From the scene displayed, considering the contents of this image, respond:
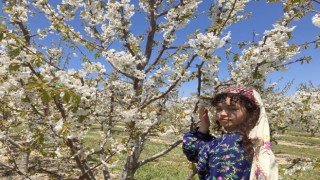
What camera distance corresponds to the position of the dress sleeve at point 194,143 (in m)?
2.70

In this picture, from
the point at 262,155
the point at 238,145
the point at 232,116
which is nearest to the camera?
the point at 262,155

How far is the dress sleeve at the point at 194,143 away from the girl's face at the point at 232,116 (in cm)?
26

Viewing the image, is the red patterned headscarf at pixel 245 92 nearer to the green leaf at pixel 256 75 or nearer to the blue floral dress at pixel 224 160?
the blue floral dress at pixel 224 160

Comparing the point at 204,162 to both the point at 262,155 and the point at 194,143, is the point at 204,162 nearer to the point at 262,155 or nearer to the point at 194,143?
the point at 194,143

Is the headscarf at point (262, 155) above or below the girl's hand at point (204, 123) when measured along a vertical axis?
below

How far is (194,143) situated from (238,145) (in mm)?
433

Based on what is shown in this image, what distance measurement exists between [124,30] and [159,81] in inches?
33.7

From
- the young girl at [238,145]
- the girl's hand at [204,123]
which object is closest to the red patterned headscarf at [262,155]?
the young girl at [238,145]

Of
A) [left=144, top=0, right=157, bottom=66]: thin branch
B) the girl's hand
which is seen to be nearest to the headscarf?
the girl's hand

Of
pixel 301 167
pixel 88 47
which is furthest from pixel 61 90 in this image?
pixel 301 167

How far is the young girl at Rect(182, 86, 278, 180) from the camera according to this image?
2307 millimetres

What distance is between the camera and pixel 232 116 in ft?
8.37

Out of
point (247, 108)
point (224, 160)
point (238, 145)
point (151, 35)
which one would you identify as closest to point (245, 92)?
point (247, 108)

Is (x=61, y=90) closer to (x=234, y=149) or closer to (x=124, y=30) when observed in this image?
(x=234, y=149)
